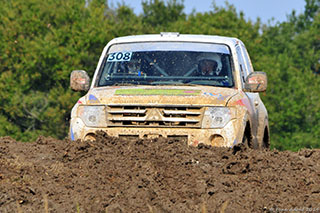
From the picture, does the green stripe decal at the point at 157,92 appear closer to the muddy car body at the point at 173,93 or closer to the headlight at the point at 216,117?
the muddy car body at the point at 173,93

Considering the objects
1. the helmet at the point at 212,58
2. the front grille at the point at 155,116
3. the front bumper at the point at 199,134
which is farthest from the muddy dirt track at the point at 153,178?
the helmet at the point at 212,58

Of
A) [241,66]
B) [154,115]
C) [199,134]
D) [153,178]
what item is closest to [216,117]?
[199,134]

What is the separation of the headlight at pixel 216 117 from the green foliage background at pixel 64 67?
103ft

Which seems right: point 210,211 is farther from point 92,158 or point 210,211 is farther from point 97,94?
point 97,94

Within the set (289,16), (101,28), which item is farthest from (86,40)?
(289,16)

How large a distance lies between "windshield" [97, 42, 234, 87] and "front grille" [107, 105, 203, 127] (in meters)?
0.72

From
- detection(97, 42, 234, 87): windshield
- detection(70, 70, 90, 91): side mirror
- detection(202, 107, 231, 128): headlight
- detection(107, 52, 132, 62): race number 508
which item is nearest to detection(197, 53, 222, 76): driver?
detection(97, 42, 234, 87): windshield

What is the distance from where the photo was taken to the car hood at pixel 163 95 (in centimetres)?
840

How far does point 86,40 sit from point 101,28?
3.84 ft

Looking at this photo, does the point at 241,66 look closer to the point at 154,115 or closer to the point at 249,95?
the point at 249,95

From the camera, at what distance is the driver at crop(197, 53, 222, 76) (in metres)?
9.30

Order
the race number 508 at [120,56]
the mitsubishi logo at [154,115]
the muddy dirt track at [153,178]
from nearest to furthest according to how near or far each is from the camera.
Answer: the muddy dirt track at [153,178] < the mitsubishi logo at [154,115] < the race number 508 at [120,56]

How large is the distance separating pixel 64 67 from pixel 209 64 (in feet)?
111

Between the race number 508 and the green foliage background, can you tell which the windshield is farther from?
the green foliage background
